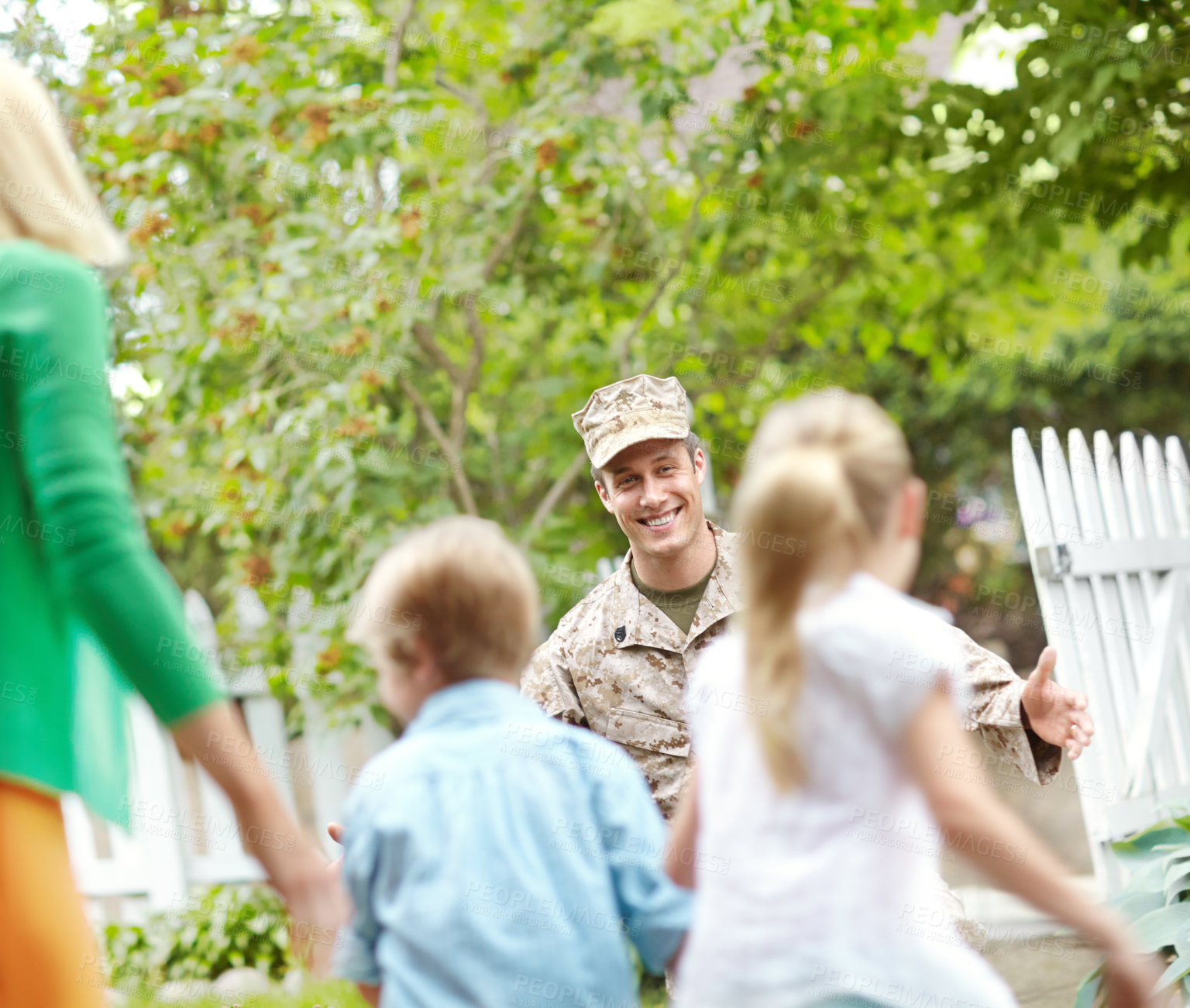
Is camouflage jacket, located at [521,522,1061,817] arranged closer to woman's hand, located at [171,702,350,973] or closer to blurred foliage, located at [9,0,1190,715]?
woman's hand, located at [171,702,350,973]

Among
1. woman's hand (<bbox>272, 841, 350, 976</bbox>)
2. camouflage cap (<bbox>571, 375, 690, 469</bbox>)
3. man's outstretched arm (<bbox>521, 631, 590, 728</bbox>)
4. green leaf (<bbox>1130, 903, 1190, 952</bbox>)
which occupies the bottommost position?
green leaf (<bbox>1130, 903, 1190, 952</bbox>)

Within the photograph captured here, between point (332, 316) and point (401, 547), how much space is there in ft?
11.1

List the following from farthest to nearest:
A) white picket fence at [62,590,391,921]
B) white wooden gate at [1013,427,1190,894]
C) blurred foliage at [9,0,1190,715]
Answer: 1. white picket fence at [62,590,391,921]
2. blurred foliage at [9,0,1190,715]
3. white wooden gate at [1013,427,1190,894]

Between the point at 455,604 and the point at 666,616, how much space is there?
4.56ft

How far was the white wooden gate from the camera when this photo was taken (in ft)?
12.4

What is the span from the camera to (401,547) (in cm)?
162

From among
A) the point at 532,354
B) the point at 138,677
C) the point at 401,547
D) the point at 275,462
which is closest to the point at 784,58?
the point at 532,354

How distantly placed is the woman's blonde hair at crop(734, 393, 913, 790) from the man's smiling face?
1.40 meters

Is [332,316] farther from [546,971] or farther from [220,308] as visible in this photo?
[546,971]

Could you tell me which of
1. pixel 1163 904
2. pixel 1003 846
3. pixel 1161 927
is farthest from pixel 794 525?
pixel 1163 904

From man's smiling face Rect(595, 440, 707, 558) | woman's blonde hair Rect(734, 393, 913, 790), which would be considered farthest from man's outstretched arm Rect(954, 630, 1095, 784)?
woman's blonde hair Rect(734, 393, 913, 790)

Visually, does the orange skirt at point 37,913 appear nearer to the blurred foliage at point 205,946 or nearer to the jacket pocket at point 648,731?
the jacket pocket at point 648,731

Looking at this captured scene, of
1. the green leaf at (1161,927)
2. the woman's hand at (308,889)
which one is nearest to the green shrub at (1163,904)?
the green leaf at (1161,927)

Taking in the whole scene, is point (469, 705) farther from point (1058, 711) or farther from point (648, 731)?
point (648, 731)
